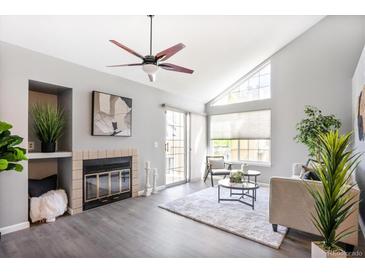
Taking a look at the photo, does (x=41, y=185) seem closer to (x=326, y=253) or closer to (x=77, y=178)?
(x=77, y=178)

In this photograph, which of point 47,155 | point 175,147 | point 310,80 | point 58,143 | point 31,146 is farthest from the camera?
point 175,147

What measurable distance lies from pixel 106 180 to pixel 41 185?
0.99 metres

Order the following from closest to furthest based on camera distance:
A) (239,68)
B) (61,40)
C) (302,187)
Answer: (302,187) < (61,40) < (239,68)

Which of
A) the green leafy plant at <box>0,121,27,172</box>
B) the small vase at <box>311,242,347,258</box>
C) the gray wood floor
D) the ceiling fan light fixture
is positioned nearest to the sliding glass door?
the gray wood floor

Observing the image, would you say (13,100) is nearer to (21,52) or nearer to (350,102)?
(21,52)

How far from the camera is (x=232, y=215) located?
2.98 metres

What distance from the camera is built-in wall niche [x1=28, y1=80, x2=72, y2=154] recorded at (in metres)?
3.09

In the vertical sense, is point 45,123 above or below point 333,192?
above

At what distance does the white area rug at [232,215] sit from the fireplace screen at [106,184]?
1006 mm

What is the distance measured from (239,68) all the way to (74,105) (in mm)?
3943

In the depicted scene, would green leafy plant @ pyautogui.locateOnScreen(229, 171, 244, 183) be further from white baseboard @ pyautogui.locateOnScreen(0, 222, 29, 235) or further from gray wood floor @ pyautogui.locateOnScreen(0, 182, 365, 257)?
white baseboard @ pyautogui.locateOnScreen(0, 222, 29, 235)

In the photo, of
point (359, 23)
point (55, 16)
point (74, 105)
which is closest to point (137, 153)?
point (74, 105)

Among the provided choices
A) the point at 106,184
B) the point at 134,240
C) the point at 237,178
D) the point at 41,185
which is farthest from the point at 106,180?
the point at 237,178

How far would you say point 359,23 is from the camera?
3.96 metres
